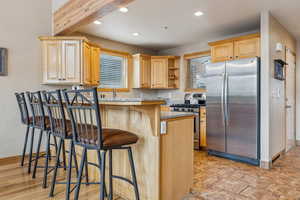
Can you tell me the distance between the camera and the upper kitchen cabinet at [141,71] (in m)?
5.47

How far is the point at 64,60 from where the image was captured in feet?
12.1

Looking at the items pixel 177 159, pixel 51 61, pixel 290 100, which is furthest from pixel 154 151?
pixel 290 100

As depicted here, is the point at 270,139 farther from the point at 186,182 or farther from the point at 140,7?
the point at 140,7

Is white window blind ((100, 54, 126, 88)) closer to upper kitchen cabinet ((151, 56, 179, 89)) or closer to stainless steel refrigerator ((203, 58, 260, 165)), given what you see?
upper kitchen cabinet ((151, 56, 179, 89))

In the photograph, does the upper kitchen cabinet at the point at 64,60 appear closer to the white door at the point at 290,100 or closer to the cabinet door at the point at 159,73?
the cabinet door at the point at 159,73

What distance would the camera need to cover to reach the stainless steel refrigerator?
Result: 11.2 feet

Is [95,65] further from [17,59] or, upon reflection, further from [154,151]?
[154,151]

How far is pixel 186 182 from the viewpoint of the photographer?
7.32 ft

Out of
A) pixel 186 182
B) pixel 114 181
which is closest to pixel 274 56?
pixel 186 182

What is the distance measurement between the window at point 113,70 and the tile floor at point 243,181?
2.82 m

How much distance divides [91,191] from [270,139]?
9.48 feet

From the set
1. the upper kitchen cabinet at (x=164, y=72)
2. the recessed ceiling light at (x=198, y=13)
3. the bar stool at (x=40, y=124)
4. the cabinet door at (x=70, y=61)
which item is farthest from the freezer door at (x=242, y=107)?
the bar stool at (x=40, y=124)

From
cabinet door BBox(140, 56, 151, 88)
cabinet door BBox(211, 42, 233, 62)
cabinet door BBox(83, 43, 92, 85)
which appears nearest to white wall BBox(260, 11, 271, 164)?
cabinet door BBox(211, 42, 233, 62)

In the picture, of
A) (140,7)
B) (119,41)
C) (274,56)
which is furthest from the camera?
(119,41)
